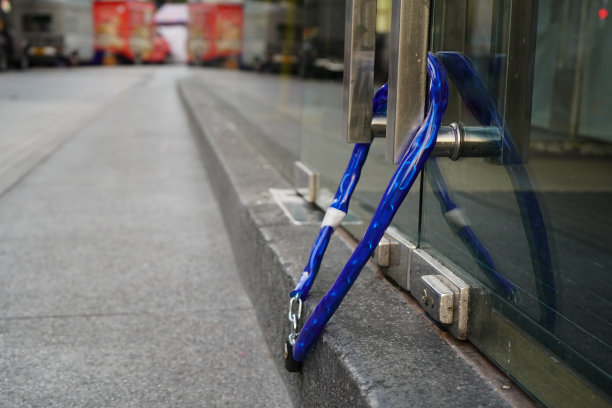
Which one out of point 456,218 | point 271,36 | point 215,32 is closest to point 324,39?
point 456,218

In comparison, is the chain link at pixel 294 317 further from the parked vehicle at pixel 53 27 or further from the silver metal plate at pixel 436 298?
the parked vehicle at pixel 53 27

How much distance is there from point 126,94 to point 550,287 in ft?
52.2

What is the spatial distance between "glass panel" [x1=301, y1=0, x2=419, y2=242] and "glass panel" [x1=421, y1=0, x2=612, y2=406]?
0.28 m

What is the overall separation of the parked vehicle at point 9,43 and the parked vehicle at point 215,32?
36.3 feet

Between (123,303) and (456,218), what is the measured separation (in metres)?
1.52

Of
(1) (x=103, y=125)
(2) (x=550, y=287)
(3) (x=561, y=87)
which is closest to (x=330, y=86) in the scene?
(3) (x=561, y=87)

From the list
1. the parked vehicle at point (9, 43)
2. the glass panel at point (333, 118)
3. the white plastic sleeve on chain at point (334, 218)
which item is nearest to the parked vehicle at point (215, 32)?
the glass panel at point (333, 118)

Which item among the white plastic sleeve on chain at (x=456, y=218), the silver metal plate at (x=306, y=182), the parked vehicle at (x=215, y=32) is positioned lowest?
the silver metal plate at (x=306, y=182)

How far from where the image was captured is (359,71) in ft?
5.13

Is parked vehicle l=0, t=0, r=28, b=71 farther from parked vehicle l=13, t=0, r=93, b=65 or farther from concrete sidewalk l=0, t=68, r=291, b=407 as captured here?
concrete sidewalk l=0, t=68, r=291, b=407

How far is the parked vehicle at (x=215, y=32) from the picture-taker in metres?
10.6

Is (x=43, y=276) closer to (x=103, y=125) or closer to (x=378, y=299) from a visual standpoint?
(x=378, y=299)

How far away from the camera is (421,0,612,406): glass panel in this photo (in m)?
1.33

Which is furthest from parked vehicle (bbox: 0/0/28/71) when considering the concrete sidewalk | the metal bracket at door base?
the metal bracket at door base
